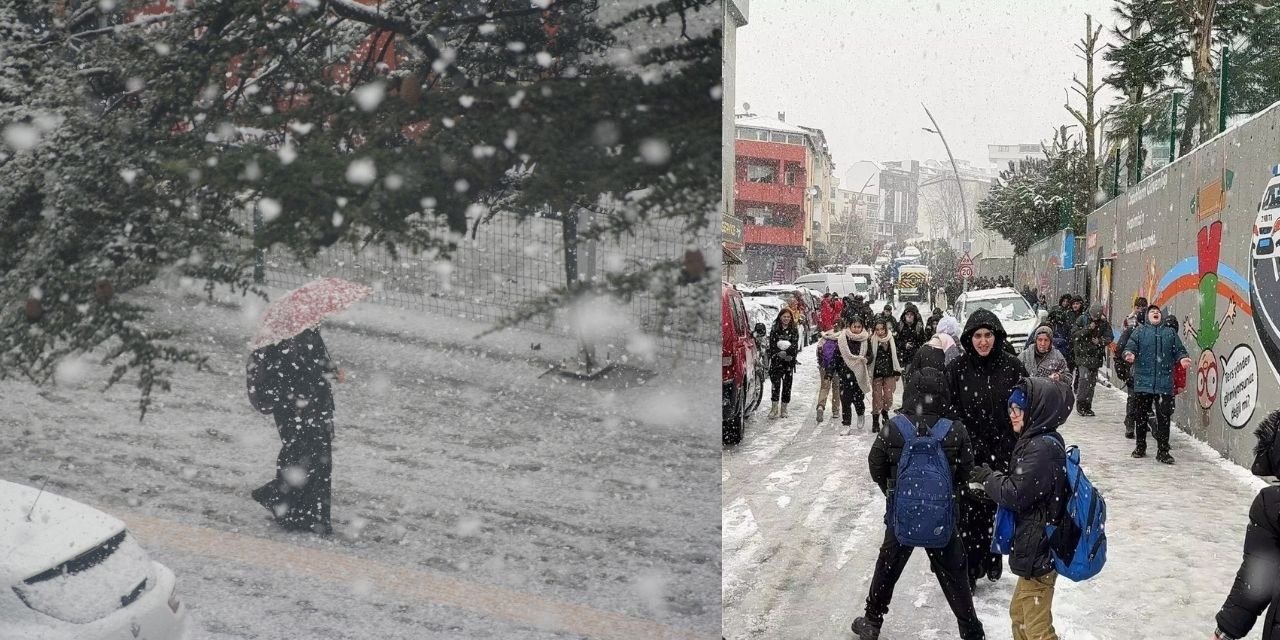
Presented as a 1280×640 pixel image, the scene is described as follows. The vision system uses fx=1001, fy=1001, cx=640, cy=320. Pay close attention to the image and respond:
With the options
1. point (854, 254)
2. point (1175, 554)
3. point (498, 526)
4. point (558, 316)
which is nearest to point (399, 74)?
point (558, 316)

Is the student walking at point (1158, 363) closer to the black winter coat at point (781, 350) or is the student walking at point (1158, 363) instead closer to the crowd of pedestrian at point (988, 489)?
the crowd of pedestrian at point (988, 489)

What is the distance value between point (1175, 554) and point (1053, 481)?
3060 millimetres

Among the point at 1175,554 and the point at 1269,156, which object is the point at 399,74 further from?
the point at 1269,156

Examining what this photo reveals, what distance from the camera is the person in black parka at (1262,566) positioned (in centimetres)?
341

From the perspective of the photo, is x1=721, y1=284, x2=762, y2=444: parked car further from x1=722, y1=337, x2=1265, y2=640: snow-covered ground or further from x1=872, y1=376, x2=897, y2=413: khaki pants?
x1=872, y1=376, x2=897, y2=413: khaki pants

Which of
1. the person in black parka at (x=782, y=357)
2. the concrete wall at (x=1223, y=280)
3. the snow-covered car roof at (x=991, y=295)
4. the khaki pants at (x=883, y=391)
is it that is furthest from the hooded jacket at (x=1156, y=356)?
the snow-covered car roof at (x=991, y=295)

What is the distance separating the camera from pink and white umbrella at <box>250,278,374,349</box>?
7.41ft

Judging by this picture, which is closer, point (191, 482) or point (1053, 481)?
point (191, 482)

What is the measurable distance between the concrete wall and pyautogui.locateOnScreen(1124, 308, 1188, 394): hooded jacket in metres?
0.60

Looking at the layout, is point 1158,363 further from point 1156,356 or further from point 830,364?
point 830,364

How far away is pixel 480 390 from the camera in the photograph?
231 centimetres

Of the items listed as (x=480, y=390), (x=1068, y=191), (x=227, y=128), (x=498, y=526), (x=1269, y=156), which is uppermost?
(x=1068, y=191)

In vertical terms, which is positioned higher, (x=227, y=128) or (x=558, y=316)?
(x=227, y=128)

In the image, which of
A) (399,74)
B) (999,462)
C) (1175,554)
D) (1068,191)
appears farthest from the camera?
(1068,191)
